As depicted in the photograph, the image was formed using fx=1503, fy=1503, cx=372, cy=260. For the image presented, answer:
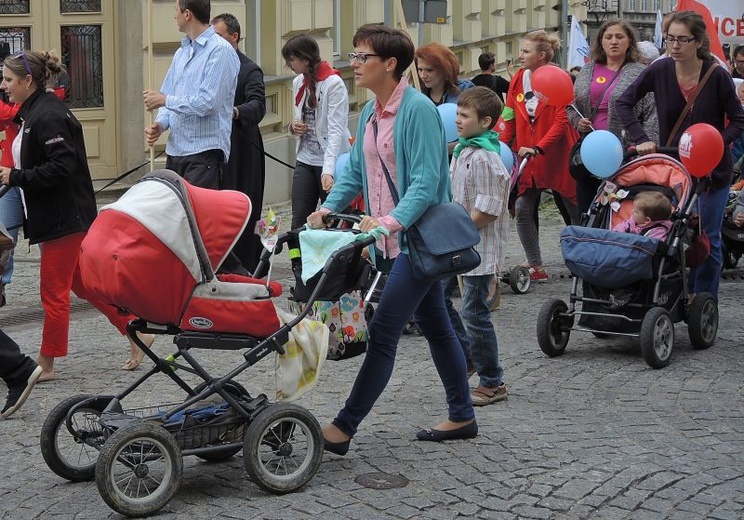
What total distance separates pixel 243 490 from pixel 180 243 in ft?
3.44

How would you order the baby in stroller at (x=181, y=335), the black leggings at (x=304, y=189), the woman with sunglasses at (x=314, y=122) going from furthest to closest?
1. the black leggings at (x=304, y=189)
2. the woman with sunglasses at (x=314, y=122)
3. the baby in stroller at (x=181, y=335)

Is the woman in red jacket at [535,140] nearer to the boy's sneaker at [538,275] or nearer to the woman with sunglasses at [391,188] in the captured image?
the boy's sneaker at [538,275]

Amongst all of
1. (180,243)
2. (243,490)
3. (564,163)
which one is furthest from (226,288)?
(564,163)

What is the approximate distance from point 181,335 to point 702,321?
13.9ft

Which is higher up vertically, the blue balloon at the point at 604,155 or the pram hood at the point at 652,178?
the blue balloon at the point at 604,155

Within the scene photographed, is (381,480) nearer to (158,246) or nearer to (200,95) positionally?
(158,246)

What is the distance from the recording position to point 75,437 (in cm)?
588

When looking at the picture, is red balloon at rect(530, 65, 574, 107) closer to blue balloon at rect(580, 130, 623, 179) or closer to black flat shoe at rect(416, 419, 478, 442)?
blue balloon at rect(580, 130, 623, 179)

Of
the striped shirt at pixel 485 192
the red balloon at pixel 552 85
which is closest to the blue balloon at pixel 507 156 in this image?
the red balloon at pixel 552 85

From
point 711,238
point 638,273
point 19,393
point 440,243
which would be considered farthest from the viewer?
point 711,238

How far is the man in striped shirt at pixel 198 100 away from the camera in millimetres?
9164

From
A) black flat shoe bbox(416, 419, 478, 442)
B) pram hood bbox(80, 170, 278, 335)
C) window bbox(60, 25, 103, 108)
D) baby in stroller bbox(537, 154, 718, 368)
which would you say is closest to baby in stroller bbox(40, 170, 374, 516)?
pram hood bbox(80, 170, 278, 335)

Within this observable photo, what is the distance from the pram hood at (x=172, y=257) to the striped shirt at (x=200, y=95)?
3.36 metres

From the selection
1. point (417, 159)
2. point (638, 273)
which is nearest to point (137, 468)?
point (417, 159)
